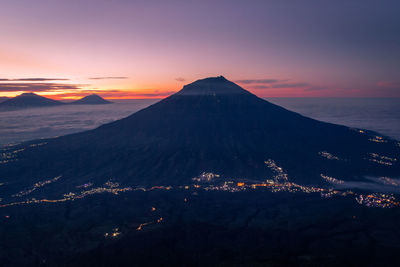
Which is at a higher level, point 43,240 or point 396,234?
point 396,234

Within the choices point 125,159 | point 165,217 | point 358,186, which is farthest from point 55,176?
point 358,186

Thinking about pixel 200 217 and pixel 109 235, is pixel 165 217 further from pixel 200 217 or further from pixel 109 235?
pixel 109 235

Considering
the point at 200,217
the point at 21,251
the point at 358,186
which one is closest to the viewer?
the point at 21,251

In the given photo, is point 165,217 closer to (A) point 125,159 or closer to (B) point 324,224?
(B) point 324,224

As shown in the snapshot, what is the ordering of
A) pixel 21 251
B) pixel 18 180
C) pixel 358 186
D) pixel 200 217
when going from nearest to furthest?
pixel 21 251, pixel 200 217, pixel 358 186, pixel 18 180

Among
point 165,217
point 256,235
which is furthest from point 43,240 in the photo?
point 256,235

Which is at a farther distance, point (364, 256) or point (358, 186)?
point (358, 186)
